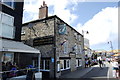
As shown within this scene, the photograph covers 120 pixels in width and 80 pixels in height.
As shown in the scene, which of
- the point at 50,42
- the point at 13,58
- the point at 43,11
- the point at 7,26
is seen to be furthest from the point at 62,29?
the point at 13,58

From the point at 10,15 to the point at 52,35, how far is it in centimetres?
564

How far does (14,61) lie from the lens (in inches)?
461

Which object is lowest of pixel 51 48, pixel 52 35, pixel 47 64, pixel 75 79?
pixel 75 79

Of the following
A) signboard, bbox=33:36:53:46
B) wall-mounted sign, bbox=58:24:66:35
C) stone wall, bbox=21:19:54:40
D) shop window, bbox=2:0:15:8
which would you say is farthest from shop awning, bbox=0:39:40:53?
wall-mounted sign, bbox=58:24:66:35

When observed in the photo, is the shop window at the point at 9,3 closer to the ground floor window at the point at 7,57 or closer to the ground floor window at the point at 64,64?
the ground floor window at the point at 7,57

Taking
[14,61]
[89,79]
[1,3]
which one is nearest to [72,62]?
[89,79]

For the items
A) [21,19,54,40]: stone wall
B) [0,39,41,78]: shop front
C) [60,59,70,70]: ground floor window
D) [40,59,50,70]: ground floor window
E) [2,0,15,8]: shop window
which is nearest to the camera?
[0,39,41,78]: shop front

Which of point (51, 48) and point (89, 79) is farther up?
point (51, 48)

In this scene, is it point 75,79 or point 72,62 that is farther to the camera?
point 72,62

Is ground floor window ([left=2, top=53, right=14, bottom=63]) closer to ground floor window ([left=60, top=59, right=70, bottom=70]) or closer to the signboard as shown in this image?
the signboard

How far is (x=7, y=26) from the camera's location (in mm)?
11172

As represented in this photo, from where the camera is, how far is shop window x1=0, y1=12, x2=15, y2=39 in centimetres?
1067

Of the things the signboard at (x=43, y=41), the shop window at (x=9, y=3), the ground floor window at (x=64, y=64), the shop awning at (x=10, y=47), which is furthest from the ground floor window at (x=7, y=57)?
the ground floor window at (x=64, y=64)

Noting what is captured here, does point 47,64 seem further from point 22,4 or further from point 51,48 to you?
point 22,4
